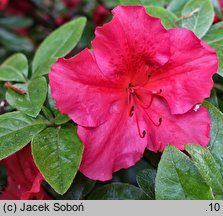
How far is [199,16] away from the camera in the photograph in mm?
1031

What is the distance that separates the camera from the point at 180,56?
2.83ft

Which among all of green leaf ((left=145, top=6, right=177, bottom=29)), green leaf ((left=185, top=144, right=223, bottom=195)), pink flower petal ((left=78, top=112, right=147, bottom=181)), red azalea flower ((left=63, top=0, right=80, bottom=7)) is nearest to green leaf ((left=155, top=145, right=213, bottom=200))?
green leaf ((left=185, top=144, right=223, bottom=195))

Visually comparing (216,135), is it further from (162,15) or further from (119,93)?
(162,15)

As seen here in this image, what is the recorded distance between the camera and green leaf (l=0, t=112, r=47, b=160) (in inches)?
32.8

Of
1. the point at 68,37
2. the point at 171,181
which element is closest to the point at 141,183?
the point at 171,181

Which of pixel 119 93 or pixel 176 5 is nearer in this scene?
pixel 119 93

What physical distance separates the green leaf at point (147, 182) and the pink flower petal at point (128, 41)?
18 centimetres

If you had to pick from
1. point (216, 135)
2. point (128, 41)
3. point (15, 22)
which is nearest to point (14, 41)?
point (15, 22)

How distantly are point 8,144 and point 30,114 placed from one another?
0.07 metres

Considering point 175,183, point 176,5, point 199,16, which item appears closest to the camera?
point 175,183

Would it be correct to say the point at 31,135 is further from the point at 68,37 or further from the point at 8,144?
the point at 68,37

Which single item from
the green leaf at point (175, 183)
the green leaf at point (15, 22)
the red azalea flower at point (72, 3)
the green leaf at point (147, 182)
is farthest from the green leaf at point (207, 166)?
the red azalea flower at point (72, 3)

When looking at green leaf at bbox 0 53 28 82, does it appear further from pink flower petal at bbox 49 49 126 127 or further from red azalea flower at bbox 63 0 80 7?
red azalea flower at bbox 63 0 80 7

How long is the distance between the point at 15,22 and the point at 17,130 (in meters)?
0.91
